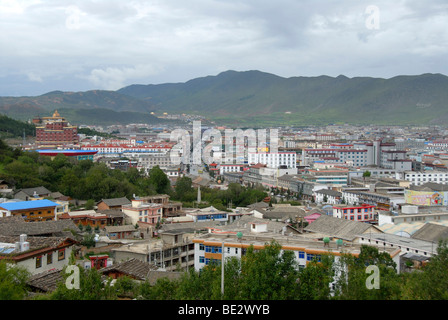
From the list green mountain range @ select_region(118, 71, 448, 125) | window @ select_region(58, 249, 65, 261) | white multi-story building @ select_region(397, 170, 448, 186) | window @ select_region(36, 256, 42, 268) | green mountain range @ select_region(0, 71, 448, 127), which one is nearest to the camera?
window @ select_region(36, 256, 42, 268)

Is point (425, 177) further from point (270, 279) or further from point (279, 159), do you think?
point (270, 279)

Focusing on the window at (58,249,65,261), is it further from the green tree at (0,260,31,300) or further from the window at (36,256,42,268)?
the green tree at (0,260,31,300)

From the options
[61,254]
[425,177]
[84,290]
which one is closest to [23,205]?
[61,254]

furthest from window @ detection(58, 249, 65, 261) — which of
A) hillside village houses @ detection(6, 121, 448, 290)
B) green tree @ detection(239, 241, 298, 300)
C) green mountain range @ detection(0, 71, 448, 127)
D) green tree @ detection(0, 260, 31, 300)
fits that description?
green mountain range @ detection(0, 71, 448, 127)

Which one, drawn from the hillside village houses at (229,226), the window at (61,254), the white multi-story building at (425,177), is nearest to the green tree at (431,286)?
the hillside village houses at (229,226)

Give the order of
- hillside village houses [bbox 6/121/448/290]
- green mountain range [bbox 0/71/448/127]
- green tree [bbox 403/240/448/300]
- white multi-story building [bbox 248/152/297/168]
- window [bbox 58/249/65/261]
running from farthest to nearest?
green mountain range [bbox 0/71/448/127] < white multi-story building [bbox 248/152/297/168] < hillside village houses [bbox 6/121/448/290] < window [bbox 58/249/65/261] < green tree [bbox 403/240/448/300]
